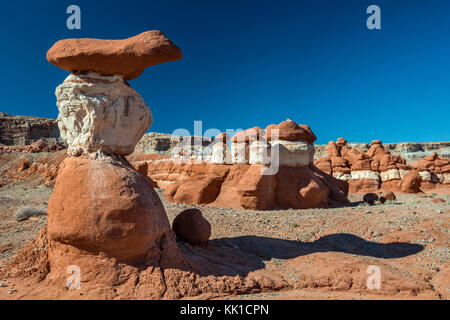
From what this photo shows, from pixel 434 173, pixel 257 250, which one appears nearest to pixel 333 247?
pixel 257 250

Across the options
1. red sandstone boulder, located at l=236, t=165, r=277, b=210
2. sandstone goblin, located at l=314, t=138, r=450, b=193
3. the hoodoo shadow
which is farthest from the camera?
sandstone goblin, located at l=314, t=138, r=450, b=193

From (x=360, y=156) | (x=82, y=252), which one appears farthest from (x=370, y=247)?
(x=360, y=156)

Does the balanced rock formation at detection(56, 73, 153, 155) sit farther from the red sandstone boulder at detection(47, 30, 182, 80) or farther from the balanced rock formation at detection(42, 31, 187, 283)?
the red sandstone boulder at detection(47, 30, 182, 80)

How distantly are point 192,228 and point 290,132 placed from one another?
26.2 ft

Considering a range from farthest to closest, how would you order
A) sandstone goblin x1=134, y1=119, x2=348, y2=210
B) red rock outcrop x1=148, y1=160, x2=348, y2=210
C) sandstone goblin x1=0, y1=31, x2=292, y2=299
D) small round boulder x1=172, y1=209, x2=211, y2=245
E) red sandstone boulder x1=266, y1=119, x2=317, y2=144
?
red sandstone boulder x1=266, y1=119, x2=317, y2=144 → sandstone goblin x1=134, y1=119, x2=348, y2=210 → red rock outcrop x1=148, y1=160, x2=348, y2=210 → small round boulder x1=172, y1=209, x2=211, y2=245 → sandstone goblin x1=0, y1=31, x2=292, y2=299

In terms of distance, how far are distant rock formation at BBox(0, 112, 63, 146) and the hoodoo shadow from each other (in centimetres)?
4370

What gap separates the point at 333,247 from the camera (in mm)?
6578

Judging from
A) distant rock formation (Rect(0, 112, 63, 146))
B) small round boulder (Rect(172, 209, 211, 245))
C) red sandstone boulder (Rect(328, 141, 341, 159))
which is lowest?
small round boulder (Rect(172, 209, 211, 245))

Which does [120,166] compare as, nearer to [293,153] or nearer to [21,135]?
[293,153]

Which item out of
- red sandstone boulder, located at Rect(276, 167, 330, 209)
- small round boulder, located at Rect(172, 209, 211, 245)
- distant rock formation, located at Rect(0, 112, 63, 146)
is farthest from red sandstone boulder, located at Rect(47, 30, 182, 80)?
distant rock formation, located at Rect(0, 112, 63, 146)

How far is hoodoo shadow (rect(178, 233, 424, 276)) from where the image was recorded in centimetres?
429

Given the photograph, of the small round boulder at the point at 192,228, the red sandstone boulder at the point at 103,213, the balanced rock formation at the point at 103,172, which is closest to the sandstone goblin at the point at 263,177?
the small round boulder at the point at 192,228

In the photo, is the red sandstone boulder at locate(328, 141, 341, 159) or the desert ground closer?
the desert ground
